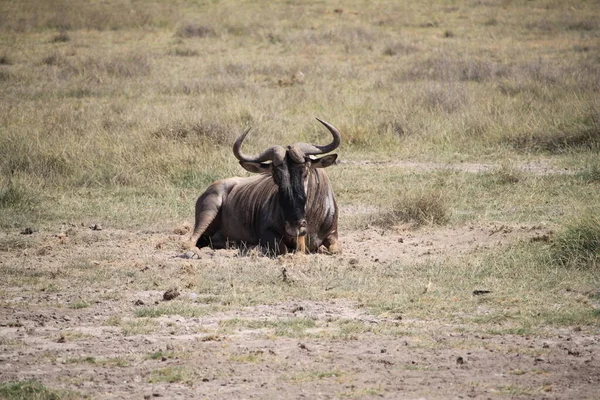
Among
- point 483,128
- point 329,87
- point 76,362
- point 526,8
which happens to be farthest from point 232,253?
point 526,8

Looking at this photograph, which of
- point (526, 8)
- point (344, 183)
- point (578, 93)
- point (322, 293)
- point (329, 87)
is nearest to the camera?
point (322, 293)

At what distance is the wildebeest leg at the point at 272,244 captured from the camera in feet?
30.9

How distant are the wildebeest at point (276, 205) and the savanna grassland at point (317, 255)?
30 cm

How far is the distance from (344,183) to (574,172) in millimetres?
2940

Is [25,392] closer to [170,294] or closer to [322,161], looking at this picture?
[170,294]

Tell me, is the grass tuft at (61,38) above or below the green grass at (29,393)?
above

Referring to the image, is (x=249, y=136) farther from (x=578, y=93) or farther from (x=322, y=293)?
(x=322, y=293)

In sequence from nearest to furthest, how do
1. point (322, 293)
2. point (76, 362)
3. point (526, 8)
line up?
point (76, 362) → point (322, 293) → point (526, 8)

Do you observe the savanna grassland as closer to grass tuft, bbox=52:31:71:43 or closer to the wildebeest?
the wildebeest

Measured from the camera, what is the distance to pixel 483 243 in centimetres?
942

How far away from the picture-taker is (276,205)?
31.6 ft

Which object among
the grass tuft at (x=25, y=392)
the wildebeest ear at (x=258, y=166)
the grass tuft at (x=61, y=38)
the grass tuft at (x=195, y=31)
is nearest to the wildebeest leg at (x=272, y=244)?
the wildebeest ear at (x=258, y=166)

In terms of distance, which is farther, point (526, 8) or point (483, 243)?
point (526, 8)

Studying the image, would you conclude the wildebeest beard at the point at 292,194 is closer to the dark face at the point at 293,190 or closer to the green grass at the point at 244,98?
the dark face at the point at 293,190
